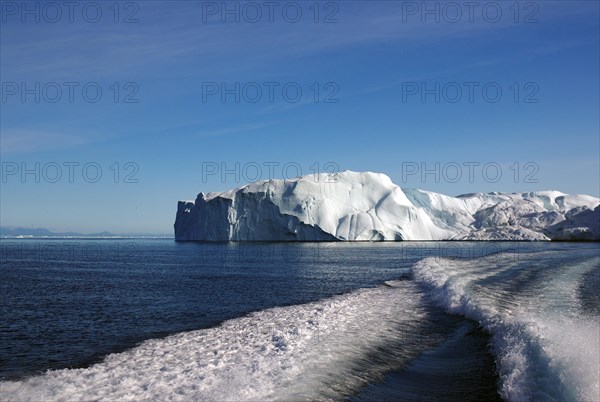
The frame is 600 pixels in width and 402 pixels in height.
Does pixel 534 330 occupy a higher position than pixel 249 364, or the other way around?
pixel 534 330

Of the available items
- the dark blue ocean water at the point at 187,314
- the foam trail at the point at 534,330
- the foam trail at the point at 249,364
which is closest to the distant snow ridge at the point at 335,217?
the dark blue ocean water at the point at 187,314

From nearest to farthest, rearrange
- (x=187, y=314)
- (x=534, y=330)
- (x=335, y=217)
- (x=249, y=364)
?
(x=249, y=364), (x=534, y=330), (x=187, y=314), (x=335, y=217)

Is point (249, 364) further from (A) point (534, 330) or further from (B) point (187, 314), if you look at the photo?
(B) point (187, 314)

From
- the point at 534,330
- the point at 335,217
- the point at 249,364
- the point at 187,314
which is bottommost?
the point at 187,314

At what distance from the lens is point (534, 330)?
8594 millimetres

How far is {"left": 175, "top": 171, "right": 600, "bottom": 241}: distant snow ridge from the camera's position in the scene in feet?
225

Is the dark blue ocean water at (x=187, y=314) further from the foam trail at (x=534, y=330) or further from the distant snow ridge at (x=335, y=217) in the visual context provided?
the distant snow ridge at (x=335, y=217)

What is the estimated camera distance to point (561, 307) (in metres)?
13.2

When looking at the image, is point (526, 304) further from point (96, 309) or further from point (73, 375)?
point (96, 309)

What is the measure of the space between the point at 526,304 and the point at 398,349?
6.19 metres

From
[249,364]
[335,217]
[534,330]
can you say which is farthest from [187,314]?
[335,217]

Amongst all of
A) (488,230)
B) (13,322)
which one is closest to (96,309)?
(13,322)

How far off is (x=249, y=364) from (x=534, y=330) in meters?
5.13

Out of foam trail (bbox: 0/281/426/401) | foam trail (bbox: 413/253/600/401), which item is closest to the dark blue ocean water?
foam trail (bbox: 413/253/600/401)
